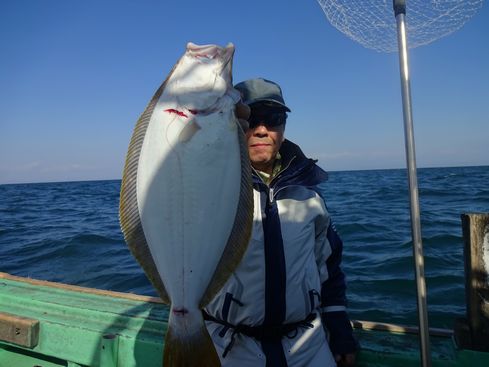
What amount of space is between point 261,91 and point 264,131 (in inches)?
9.5

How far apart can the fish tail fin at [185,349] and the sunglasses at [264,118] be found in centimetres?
125

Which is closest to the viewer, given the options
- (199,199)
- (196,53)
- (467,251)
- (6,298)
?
(199,199)

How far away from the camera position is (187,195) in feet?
4.66

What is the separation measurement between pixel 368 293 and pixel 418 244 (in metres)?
4.07

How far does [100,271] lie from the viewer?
7.66 meters

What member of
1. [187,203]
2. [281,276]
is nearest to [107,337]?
[281,276]

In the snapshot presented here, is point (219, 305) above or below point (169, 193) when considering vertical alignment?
below

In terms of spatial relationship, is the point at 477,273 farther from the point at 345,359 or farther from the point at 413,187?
the point at 345,359

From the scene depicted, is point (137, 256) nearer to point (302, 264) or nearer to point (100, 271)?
point (302, 264)

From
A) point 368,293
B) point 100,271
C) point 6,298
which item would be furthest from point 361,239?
point 6,298

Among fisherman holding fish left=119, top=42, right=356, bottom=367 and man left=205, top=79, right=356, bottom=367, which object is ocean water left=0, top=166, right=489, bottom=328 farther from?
fisherman holding fish left=119, top=42, right=356, bottom=367

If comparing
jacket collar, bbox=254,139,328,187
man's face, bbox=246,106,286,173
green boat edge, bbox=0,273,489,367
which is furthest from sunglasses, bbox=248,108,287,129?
green boat edge, bbox=0,273,489,367

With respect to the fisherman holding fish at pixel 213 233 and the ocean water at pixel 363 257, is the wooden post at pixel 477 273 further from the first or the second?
the ocean water at pixel 363 257

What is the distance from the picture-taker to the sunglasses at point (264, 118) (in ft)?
7.22
